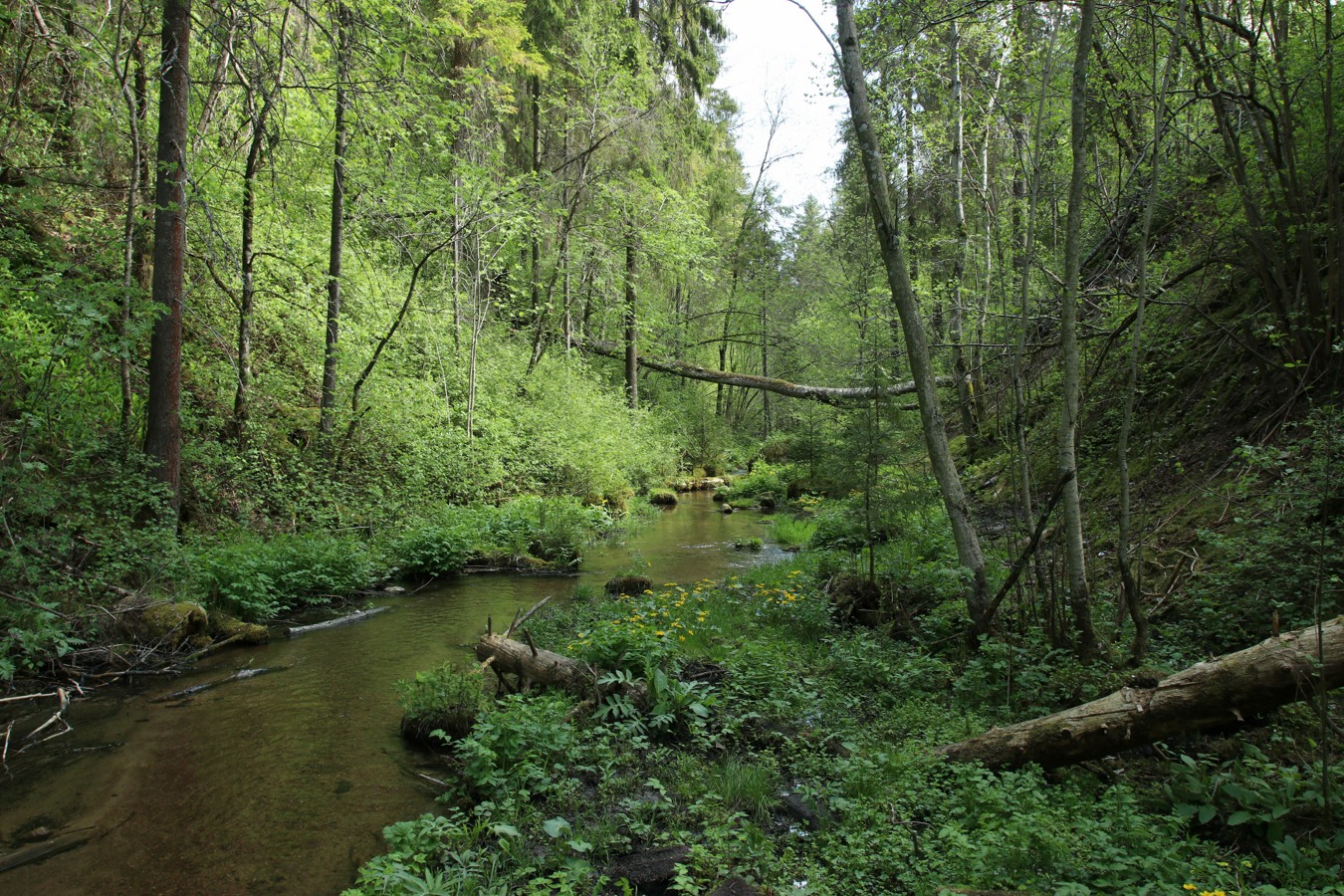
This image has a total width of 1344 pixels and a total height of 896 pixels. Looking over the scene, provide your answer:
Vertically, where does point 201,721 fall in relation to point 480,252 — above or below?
below

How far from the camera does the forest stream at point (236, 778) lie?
12.6 ft

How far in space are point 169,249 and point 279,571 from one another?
4.22m

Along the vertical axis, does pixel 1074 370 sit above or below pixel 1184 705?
above

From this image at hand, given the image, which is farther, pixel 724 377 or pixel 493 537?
pixel 724 377

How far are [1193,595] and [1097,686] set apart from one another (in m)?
1.42

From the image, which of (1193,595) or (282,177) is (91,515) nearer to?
(282,177)

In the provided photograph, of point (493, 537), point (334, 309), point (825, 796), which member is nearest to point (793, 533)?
point (493, 537)

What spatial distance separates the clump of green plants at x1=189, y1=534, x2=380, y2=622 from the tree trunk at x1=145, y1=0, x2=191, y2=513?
0.92 m

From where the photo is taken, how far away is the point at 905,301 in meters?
6.41

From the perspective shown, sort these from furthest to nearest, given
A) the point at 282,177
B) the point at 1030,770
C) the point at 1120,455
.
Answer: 1. the point at 282,177
2. the point at 1120,455
3. the point at 1030,770


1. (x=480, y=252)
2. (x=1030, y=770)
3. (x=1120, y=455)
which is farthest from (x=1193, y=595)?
(x=480, y=252)

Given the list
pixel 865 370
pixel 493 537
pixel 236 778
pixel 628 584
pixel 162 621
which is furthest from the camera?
pixel 493 537

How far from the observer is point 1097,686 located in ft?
15.6

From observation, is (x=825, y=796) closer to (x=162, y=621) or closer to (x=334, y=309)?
(x=162, y=621)
